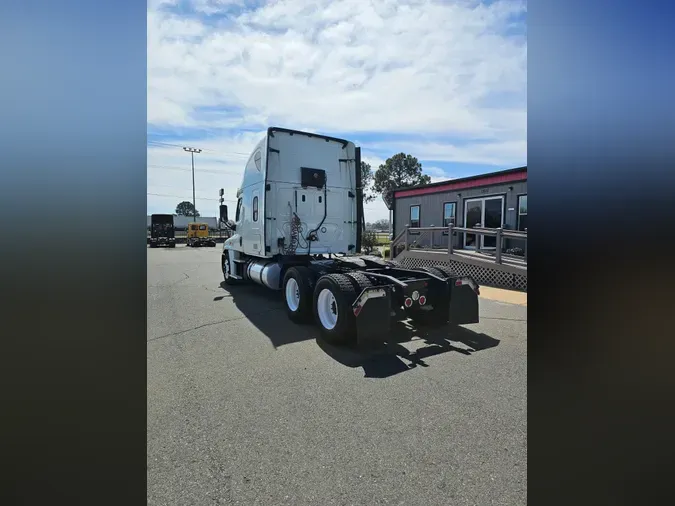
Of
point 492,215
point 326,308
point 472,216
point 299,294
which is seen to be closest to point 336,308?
point 326,308

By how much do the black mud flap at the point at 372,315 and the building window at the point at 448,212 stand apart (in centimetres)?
1098

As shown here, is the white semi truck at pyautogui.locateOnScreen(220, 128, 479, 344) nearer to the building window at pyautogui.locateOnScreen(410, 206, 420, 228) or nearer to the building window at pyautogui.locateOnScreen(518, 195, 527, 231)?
the building window at pyautogui.locateOnScreen(518, 195, 527, 231)

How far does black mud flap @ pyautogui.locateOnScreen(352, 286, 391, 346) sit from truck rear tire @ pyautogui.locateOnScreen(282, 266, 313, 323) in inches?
58.8

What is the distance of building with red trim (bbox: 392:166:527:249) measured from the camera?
40.1 ft

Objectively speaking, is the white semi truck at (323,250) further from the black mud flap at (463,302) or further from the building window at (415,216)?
the building window at (415,216)

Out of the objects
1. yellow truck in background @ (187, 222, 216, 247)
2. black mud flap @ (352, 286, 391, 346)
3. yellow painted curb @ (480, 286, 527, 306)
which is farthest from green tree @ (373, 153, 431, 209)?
black mud flap @ (352, 286, 391, 346)

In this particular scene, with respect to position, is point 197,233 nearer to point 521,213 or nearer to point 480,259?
point 521,213

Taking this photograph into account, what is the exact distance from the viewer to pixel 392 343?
15.7 ft

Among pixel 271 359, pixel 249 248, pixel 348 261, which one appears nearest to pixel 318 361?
pixel 271 359

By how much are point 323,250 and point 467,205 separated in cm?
865

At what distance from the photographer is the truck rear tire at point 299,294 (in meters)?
5.84
